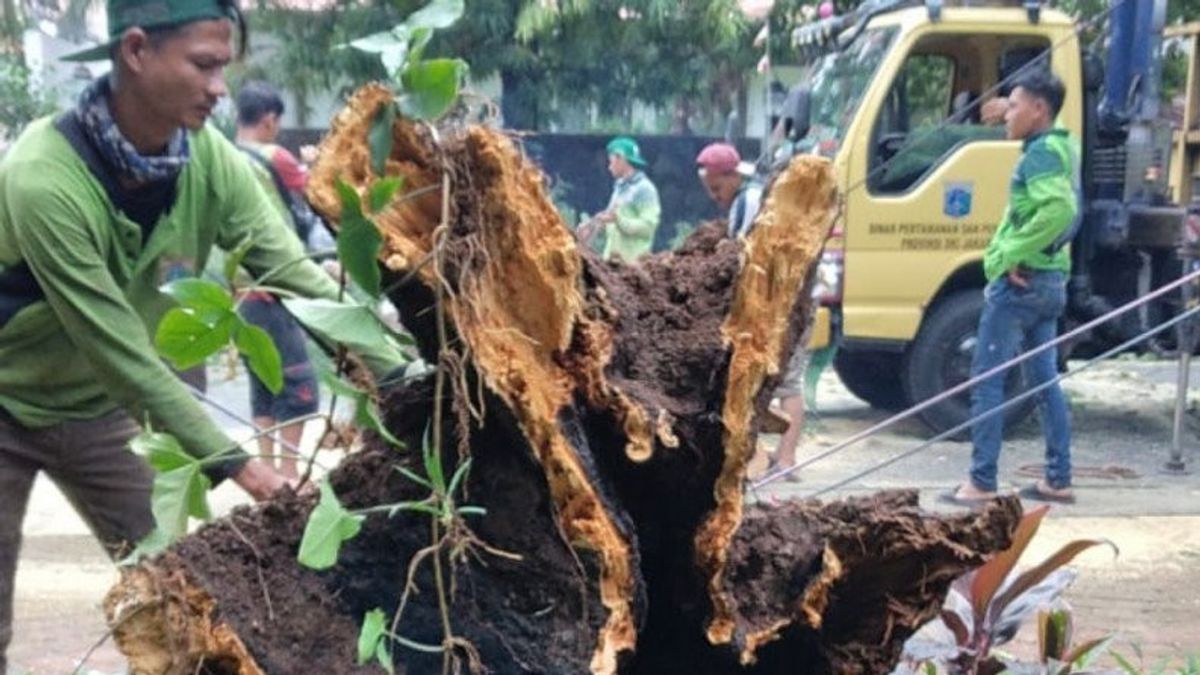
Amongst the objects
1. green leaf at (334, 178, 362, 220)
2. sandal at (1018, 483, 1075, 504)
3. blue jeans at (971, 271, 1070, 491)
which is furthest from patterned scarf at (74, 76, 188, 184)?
sandal at (1018, 483, 1075, 504)

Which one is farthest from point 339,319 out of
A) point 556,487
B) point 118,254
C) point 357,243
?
point 118,254

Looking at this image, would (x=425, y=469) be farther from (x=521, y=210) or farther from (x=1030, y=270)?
(x=1030, y=270)

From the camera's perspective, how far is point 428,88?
216 centimetres

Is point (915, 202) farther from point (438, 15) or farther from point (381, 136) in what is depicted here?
point (381, 136)

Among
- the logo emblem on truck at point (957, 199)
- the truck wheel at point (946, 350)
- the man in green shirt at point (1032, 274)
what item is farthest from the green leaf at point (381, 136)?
the truck wheel at point (946, 350)

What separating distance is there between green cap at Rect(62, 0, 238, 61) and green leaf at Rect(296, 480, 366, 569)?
45.4 inches

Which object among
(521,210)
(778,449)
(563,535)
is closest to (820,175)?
(521,210)

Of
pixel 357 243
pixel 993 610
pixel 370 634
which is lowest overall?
pixel 993 610

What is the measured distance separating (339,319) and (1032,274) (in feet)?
18.0

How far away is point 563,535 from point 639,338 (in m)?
0.36

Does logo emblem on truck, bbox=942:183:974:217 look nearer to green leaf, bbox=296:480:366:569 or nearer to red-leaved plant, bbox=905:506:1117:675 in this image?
red-leaved plant, bbox=905:506:1117:675

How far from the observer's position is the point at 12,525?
3.48 m

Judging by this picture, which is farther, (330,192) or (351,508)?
(351,508)

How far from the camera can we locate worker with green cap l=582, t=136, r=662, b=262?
9.42 meters
